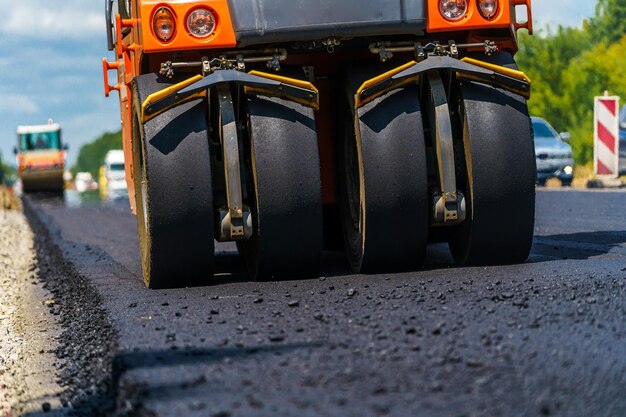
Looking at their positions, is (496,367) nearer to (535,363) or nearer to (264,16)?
(535,363)

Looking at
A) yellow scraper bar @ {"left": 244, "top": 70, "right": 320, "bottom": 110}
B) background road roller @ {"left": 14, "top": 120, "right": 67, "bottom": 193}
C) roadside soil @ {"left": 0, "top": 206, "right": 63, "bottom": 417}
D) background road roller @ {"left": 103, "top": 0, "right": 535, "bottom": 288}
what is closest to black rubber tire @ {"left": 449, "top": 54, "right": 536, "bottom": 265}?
background road roller @ {"left": 103, "top": 0, "right": 535, "bottom": 288}

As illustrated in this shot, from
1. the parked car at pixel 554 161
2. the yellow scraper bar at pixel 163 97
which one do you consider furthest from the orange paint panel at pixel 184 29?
the parked car at pixel 554 161

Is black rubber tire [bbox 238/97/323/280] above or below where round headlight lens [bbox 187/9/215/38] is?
below

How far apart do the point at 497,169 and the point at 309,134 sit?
3.60 ft

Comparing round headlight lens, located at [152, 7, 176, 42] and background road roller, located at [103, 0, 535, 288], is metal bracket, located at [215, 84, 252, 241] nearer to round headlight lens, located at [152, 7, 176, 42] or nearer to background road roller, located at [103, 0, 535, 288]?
background road roller, located at [103, 0, 535, 288]

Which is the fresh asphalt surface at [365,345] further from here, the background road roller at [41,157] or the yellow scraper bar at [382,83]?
the background road roller at [41,157]

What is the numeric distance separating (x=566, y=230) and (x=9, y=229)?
44.3ft

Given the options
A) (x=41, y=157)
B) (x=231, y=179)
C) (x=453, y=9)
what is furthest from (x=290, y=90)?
(x=41, y=157)

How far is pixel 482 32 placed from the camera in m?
7.62

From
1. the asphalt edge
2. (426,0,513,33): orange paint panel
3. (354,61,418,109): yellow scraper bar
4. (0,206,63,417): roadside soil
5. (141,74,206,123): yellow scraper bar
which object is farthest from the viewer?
(426,0,513,33): orange paint panel

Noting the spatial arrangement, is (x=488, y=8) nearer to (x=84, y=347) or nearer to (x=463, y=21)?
(x=463, y=21)

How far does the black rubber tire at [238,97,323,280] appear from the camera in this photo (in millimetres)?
7121

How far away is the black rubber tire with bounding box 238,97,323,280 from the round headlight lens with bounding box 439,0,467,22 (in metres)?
0.98

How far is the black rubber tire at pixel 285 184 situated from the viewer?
23.4 ft
